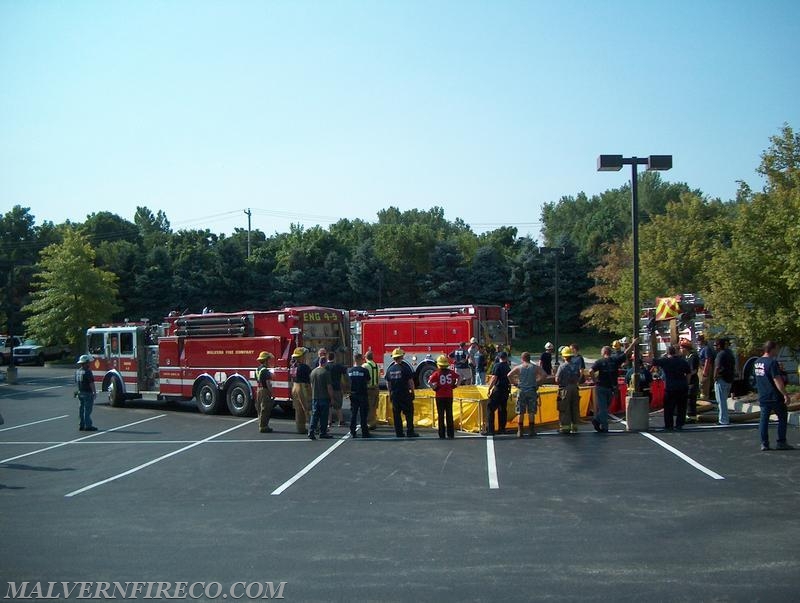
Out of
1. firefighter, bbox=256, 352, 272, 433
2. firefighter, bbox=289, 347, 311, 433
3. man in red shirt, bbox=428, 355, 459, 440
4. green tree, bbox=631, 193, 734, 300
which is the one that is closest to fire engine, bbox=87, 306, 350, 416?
firefighter, bbox=256, 352, 272, 433

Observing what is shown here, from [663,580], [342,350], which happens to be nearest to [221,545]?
[663,580]

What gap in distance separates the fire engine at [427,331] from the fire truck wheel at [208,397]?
8.25m

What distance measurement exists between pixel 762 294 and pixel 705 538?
414 inches

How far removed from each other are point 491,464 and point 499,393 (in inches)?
112

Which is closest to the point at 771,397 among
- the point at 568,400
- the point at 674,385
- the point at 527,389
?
the point at 674,385

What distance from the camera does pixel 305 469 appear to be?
12055mm

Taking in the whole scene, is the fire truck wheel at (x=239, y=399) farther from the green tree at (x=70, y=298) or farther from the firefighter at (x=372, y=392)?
the green tree at (x=70, y=298)

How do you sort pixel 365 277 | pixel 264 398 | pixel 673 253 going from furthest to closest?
pixel 365 277
pixel 673 253
pixel 264 398

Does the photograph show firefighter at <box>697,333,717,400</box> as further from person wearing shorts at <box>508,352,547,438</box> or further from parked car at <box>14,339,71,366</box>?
parked car at <box>14,339,71,366</box>

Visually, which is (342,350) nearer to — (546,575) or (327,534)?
(327,534)

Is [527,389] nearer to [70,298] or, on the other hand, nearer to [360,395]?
[360,395]

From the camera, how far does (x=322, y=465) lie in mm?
12359

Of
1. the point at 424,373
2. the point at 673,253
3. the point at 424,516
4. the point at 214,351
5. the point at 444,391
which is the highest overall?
the point at 673,253

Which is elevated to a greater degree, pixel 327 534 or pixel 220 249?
pixel 220 249
